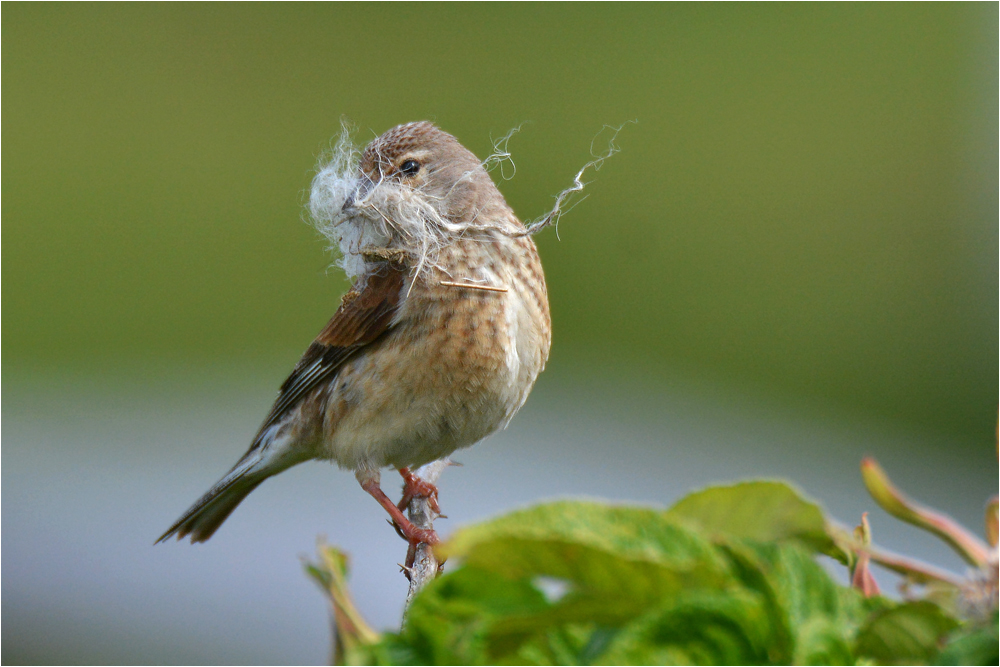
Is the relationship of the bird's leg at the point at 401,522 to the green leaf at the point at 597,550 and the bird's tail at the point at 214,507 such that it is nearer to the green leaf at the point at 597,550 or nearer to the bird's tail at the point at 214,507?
the bird's tail at the point at 214,507

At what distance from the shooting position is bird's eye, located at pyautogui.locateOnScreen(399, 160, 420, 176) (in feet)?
6.50

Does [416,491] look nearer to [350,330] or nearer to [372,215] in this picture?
[350,330]

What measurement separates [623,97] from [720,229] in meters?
0.94

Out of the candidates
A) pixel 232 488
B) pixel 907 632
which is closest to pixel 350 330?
pixel 232 488

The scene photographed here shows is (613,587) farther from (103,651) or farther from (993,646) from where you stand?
(103,651)

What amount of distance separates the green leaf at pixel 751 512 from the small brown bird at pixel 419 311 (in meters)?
1.18

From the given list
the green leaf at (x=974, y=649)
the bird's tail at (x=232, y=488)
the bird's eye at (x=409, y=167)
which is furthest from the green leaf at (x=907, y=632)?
the bird's tail at (x=232, y=488)

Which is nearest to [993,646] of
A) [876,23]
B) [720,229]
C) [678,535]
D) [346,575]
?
[678,535]

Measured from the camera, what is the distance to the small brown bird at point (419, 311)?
5.98 feet

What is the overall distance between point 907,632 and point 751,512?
12 centimetres

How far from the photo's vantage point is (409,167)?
1.99 m

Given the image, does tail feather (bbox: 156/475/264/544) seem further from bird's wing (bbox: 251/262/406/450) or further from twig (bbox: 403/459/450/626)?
twig (bbox: 403/459/450/626)

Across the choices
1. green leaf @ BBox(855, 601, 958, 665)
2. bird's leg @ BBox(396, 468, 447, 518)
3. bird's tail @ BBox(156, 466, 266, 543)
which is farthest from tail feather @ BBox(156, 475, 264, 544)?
green leaf @ BBox(855, 601, 958, 665)

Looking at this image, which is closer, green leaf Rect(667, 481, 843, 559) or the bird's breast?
green leaf Rect(667, 481, 843, 559)
